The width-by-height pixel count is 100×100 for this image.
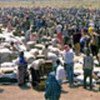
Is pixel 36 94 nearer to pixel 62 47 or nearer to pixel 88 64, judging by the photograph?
pixel 88 64

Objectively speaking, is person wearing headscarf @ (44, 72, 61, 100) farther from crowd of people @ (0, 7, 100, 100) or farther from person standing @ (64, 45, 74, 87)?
person standing @ (64, 45, 74, 87)

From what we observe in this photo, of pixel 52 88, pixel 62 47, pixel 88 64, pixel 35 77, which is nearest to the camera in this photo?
pixel 52 88

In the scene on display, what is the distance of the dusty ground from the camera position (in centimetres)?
1756

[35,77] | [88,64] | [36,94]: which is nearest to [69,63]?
[88,64]

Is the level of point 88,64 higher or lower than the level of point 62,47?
higher

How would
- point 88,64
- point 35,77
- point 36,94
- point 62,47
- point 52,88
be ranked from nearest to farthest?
point 52,88
point 36,94
point 88,64
point 35,77
point 62,47

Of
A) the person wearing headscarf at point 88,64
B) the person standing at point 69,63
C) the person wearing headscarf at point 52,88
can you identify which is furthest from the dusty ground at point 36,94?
the person wearing headscarf at point 52,88

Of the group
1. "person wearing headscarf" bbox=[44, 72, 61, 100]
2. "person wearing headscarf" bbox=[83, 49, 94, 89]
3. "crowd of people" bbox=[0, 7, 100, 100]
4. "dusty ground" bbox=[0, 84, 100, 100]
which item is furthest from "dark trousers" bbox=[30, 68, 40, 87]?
"person wearing headscarf" bbox=[44, 72, 61, 100]

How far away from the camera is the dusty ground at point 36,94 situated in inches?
691

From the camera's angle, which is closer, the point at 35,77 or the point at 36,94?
the point at 36,94

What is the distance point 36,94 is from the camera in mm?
17969

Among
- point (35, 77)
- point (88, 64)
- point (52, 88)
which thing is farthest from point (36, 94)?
point (52, 88)

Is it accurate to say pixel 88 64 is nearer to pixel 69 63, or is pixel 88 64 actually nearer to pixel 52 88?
pixel 69 63

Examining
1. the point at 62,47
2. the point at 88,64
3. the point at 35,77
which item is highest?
the point at 88,64
